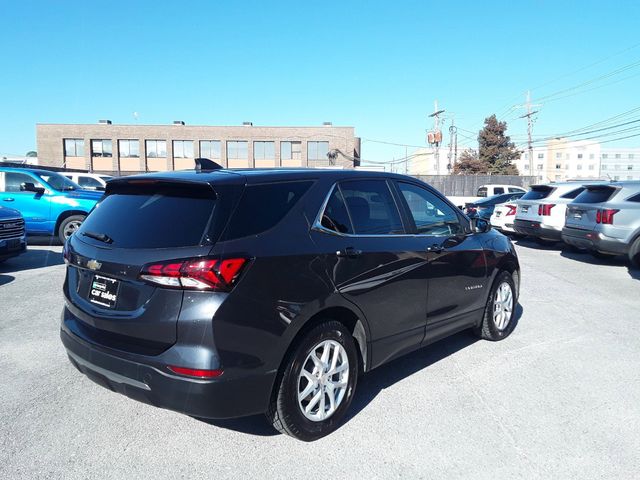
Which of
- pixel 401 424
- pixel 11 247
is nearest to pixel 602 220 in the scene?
pixel 401 424

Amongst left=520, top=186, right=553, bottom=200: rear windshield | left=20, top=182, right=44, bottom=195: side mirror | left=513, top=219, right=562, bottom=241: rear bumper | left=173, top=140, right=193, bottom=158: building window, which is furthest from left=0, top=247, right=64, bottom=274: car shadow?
left=173, top=140, right=193, bottom=158: building window

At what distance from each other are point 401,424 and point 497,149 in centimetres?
6174

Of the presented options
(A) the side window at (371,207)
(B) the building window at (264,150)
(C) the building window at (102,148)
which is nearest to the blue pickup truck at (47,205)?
A: (A) the side window at (371,207)

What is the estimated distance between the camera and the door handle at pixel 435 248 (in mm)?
4098

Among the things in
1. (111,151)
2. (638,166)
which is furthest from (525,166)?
(111,151)

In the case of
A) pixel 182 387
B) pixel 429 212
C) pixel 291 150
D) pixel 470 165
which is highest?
pixel 291 150

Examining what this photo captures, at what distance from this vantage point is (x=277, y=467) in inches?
115

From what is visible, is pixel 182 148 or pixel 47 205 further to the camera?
pixel 182 148

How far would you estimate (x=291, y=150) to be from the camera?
55.4m

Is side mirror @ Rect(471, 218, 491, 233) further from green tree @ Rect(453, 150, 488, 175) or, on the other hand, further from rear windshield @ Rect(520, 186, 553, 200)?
green tree @ Rect(453, 150, 488, 175)

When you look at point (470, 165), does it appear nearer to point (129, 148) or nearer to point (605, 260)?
point (129, 148)

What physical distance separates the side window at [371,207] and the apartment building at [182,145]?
51.3 metres

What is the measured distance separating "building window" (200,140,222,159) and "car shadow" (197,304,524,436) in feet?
174

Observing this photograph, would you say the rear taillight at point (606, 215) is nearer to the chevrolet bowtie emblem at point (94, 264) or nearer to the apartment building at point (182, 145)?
the chevrolet bowtie emblem at point (94, 264)
